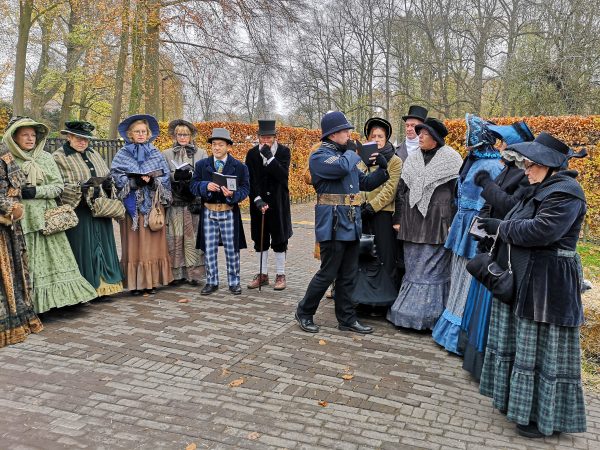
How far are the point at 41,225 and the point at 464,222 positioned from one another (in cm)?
398

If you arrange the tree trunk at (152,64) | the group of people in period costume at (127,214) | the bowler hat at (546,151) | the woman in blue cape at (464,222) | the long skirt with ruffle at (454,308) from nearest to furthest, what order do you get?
→ the bowler hat at (546,151)
the woman in blue cape at (464,222)
the long skirt with ruffle at (454,308)
the group of people in period costume at (127,214)
the tree trunk at (152,64)

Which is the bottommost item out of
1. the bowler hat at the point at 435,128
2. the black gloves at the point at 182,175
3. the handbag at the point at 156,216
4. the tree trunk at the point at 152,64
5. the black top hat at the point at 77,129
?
the handbag at the point at 156,216

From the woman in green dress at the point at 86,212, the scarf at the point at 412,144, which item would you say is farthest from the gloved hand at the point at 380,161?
the woman in green dress at the point at 86,212

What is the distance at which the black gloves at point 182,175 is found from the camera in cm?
645

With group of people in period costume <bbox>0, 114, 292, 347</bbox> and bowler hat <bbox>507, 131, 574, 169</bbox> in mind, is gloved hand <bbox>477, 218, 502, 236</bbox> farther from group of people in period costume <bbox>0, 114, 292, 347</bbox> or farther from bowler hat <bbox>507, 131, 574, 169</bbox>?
group of people in period costume <bbox>0, 114, 292, 347</bbox>

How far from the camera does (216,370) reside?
14.0 ft

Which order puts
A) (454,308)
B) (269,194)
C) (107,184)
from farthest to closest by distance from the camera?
(269,194)
(107,184)
(454,308)

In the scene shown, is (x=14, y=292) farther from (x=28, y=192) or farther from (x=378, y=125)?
(x=378, y=125)

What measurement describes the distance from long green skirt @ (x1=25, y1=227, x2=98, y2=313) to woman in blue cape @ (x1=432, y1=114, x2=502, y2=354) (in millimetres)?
3627

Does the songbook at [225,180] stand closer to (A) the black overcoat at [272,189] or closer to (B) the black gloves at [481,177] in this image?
(A) the black overcoat at [272,189]

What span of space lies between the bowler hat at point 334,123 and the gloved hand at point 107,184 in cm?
254

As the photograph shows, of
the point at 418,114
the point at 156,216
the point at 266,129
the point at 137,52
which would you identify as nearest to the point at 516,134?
the point at 418,114

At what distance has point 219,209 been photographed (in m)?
6.34

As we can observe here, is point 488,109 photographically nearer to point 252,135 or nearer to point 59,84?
point 252,135
